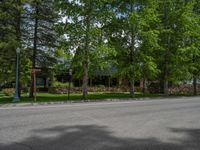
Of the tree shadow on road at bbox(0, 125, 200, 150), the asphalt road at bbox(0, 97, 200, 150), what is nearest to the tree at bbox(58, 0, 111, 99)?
the asphalt road at bbox(0, 97, 200, 150)

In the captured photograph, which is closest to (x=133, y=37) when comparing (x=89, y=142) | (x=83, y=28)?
(x=83, y=28)

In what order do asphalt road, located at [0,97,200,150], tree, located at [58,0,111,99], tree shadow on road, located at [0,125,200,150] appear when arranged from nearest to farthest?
tree shadow on road, located at [0,125,200,150] → asphalt road, located at [0,97,200,150] → tree, located at [58,0,111,99]

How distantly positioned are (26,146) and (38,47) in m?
26.2

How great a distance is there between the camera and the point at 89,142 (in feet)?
33.2

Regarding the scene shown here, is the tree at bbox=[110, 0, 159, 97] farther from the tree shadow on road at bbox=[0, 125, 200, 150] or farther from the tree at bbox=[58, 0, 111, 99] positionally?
the tree shadow on road at bbox=[0, 125, 200, 150]

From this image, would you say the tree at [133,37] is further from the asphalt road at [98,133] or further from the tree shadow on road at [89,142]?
the tree shadow on road at [89,142]

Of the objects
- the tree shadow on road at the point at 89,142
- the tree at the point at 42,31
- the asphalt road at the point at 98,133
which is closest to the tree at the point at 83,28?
the tree at the point at 42,31

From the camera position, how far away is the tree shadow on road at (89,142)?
→ 9.47 metres

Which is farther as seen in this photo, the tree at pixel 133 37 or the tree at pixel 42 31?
the tree at pixel 133 37

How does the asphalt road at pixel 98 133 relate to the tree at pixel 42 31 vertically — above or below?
below

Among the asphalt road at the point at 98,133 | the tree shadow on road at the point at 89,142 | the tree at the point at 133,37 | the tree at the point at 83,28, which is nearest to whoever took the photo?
the tree shadow on road at the point at 89,142

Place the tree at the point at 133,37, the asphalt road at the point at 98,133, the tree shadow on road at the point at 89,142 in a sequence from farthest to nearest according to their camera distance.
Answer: the tree at the point at 133,37, the asphalt road at the point at 98,133, the tree shadow on road at the point at 89,142

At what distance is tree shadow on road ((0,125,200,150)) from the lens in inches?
373

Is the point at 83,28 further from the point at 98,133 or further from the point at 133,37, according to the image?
the point at 98,133
